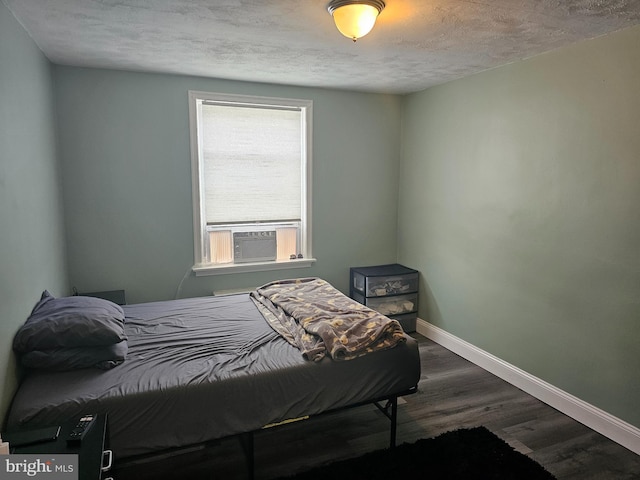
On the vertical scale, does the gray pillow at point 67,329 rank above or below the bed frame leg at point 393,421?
above

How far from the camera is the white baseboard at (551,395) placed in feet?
8.14

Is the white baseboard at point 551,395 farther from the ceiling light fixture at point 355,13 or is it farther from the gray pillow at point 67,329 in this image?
the gray pillow at point 67,329

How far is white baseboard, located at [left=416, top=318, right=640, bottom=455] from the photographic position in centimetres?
248

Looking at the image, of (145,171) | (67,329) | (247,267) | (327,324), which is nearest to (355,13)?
(327,324)

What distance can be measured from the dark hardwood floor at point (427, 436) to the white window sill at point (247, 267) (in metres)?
1.66

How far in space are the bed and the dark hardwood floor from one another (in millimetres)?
242

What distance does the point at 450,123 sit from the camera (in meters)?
3.75

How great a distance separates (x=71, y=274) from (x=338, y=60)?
109 inches

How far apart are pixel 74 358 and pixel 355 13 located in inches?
86.9

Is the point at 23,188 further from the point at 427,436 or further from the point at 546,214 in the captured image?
the point at 546,214

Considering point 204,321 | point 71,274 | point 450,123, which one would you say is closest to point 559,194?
point 450,123

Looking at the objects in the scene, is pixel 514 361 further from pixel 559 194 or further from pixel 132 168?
pixel 132 168
